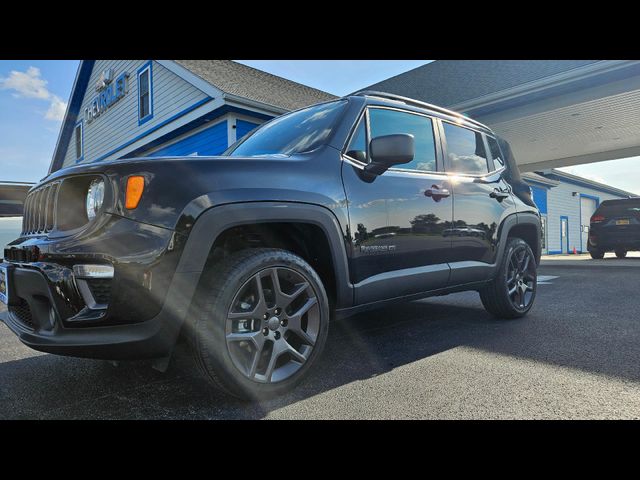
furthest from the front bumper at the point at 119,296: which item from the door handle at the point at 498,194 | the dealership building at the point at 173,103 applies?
the dealership building at the point at 173,103

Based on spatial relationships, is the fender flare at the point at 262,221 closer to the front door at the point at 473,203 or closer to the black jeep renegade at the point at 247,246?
the black jeep renegade at the point at 247,246

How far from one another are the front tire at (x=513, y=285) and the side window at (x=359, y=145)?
1.91 m

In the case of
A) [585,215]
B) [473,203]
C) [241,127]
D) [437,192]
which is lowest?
[585,215]

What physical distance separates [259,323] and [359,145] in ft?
4.57

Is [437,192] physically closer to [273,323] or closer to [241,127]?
[273,323]

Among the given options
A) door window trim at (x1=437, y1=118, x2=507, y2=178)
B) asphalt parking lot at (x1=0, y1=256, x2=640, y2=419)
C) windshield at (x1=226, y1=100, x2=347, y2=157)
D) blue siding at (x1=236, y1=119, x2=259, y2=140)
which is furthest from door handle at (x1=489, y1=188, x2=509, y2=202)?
blue siding at (x1=236, y1=119, x2=259, y2=140)

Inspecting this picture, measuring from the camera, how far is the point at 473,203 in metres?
3.71

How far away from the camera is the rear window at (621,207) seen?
1229 cm

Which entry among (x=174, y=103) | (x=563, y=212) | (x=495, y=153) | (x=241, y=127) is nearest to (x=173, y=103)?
(x=174, y=103)

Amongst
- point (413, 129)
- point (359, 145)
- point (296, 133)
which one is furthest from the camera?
point (413, 129)

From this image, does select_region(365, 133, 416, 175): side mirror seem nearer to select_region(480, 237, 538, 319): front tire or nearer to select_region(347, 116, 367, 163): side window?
select_region(347, 116, 367, 163): side window
